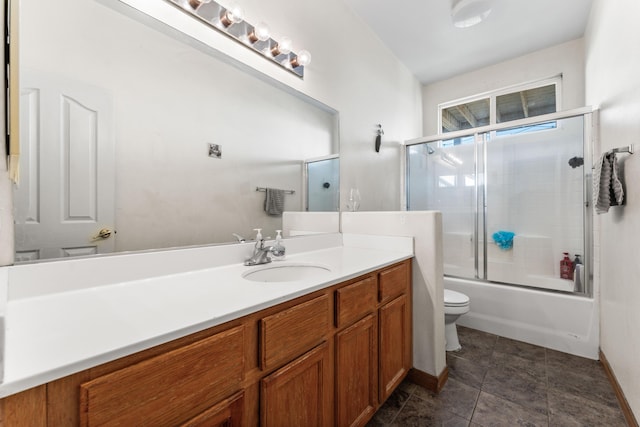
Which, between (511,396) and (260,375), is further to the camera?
(511,396)

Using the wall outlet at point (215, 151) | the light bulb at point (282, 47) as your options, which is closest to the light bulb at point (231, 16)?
the light bulb at point (282, 47)

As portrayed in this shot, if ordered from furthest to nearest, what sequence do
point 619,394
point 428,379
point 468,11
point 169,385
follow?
point 468,11, point 428,379, point 619,394, point 169,385

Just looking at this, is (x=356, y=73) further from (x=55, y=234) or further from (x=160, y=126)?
(x=55, y=234)

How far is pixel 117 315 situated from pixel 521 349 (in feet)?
8.64

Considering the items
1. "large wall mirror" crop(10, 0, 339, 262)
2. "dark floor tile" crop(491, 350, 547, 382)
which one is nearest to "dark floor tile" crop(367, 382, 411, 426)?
"dark floor tile" crop(491, 350, 547, 382)

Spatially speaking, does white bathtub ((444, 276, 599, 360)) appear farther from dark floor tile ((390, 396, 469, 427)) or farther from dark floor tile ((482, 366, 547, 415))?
dark floor tile ((390, 396, 469, 427))

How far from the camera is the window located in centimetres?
293

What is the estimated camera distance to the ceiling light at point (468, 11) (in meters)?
2.08

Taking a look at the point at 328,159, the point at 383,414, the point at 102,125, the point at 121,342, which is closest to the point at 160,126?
the point at 102,125

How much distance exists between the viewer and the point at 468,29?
99.3 inches

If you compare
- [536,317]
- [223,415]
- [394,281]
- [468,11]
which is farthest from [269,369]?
[468,11]

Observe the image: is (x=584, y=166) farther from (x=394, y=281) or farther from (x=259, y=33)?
(x=259, y=33)

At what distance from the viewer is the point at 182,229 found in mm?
1175

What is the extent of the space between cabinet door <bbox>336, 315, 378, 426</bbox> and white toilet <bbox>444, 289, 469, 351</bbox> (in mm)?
947
